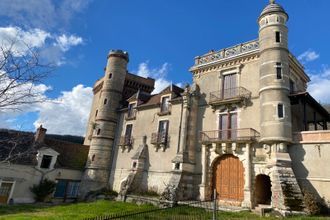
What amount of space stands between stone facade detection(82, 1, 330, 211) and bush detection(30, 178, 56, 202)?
10.7 ft

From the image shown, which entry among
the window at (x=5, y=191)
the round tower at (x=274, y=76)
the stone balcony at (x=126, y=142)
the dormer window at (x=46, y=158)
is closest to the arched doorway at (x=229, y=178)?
the round tower at (x=274, y=76)

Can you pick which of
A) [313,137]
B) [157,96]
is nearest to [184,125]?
[157,96]

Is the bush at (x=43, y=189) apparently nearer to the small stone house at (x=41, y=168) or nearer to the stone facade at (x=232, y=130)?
the small stone house at (x=41, y=168)

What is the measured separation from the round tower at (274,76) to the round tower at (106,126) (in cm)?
1652

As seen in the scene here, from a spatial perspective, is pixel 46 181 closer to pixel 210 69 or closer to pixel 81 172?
pixel 81 172

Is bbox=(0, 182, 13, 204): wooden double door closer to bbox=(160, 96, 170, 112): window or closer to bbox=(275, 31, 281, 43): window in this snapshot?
bbox=(160, 96, 170, 112): window

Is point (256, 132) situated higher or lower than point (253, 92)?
lower

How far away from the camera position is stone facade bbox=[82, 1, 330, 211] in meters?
17.1

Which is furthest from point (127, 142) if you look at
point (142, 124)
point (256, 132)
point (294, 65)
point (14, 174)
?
point (294, 65)

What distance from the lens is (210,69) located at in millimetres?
22891

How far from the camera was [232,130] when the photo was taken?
19625 millimetres

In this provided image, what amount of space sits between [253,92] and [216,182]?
7304 mm

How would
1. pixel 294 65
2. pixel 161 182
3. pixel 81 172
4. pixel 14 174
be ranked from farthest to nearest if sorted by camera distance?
1. pixel 81 172
2. pixel 14 174
3. pixel 161 182
4. pixel 294 65

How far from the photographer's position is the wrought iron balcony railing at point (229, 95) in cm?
1966
